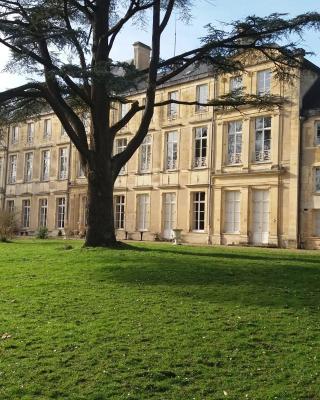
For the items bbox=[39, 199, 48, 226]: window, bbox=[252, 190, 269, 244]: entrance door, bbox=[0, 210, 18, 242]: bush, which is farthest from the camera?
bbox=[39, 199, 48, 226]: window

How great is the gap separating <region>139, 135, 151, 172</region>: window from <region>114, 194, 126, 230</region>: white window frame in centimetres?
245

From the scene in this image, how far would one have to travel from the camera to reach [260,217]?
27781 mm

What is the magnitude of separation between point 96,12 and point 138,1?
1410 millimetres

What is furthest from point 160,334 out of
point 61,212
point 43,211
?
point 43,211

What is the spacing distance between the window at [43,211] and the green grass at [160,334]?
1141 inches

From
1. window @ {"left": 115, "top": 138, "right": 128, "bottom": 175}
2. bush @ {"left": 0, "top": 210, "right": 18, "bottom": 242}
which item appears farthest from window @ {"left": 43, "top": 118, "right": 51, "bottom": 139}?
bush @ {"left": 0, "top": 210, "right": 18, "bottom": 242}

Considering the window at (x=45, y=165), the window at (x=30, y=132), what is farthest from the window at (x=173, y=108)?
the window at (x=30, y=132)

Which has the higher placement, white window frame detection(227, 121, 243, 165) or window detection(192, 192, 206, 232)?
white window frame detection(227, 121, 243, 165)

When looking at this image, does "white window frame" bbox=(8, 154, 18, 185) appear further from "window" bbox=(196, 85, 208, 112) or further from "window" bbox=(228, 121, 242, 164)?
"window" bbox=(228, 121, 242, 164)

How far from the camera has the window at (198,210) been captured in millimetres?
30500

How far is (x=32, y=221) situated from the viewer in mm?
41500

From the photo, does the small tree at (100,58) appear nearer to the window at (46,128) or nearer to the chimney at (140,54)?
the chimney at (140,54)

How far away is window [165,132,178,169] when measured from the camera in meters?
32.2

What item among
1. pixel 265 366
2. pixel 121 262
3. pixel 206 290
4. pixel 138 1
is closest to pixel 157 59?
pixel 138 1
